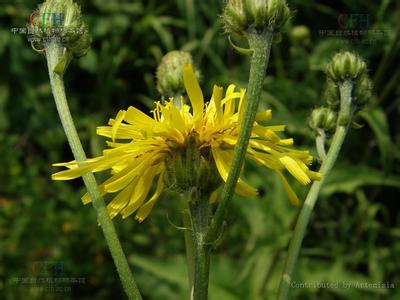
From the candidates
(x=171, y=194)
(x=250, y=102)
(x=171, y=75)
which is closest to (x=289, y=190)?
(x=250, y=102)

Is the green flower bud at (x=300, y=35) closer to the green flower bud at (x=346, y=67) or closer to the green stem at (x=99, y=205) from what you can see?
the green flower bud at (x=346, y=67)

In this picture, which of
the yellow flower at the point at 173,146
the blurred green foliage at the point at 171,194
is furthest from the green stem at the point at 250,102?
the blurred green foliage at the point at 171,194

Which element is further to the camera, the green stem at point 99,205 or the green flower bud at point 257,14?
the green stem at point 99,205

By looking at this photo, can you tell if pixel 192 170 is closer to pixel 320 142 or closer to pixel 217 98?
pixel 217 98

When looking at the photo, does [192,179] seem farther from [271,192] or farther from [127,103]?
[127,103]

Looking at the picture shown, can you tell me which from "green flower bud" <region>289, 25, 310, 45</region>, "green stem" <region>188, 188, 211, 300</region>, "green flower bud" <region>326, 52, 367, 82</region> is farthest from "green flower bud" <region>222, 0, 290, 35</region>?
"green flower bud" <region>289, 25, 310, 45</region>
